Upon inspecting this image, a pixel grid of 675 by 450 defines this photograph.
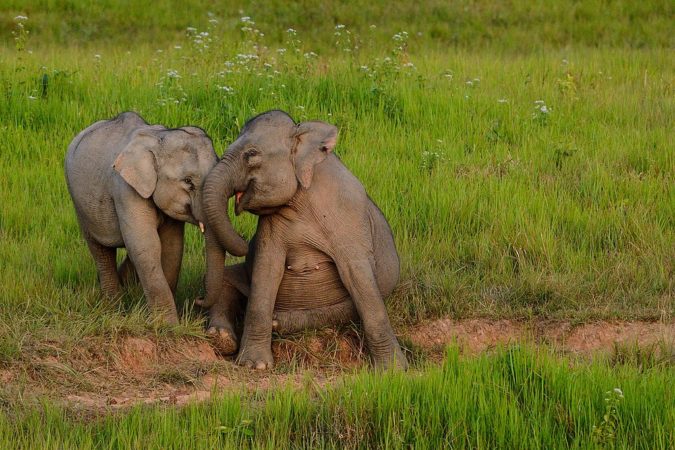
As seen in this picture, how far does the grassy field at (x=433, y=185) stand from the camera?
6.11 m

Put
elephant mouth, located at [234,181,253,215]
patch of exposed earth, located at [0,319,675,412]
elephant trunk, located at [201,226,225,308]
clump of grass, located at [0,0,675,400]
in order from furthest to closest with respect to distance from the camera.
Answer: clump of grass, located at [0,0,675,400]
elephant trunk, located at [201,226,225,308]
elephant mouth, located at [234,181,253,215]
patch of exposed earth, located at [0,319,675,412]

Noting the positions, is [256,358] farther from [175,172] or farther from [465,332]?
[465,332]

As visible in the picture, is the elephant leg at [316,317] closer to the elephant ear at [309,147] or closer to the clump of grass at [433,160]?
the clump of grass at [433,160]

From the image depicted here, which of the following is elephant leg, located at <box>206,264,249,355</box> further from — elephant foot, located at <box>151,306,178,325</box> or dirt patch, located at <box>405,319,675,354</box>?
dirt patch, located at <box>405,319,675,354</box>

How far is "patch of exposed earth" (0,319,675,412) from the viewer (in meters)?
6.79

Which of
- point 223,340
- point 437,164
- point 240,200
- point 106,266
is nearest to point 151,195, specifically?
point 240,200

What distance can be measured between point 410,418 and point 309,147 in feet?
6.62

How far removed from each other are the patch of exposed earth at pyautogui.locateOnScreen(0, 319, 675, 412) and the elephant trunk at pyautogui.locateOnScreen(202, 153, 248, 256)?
31.1 inches

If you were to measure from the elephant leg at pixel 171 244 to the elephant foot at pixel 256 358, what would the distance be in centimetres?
74

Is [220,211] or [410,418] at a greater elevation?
[220,211]

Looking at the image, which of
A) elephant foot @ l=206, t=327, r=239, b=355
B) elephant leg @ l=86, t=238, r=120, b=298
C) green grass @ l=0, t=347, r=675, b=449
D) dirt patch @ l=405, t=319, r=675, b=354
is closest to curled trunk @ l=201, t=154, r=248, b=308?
elephant foot @ l=206, t=327, r=239, b=355

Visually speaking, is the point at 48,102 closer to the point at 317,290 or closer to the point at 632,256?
the point at 317,290

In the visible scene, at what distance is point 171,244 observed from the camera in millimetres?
7797

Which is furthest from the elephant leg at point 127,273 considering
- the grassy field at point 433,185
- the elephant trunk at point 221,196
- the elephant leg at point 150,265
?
the elephant trunk at point 221,196
